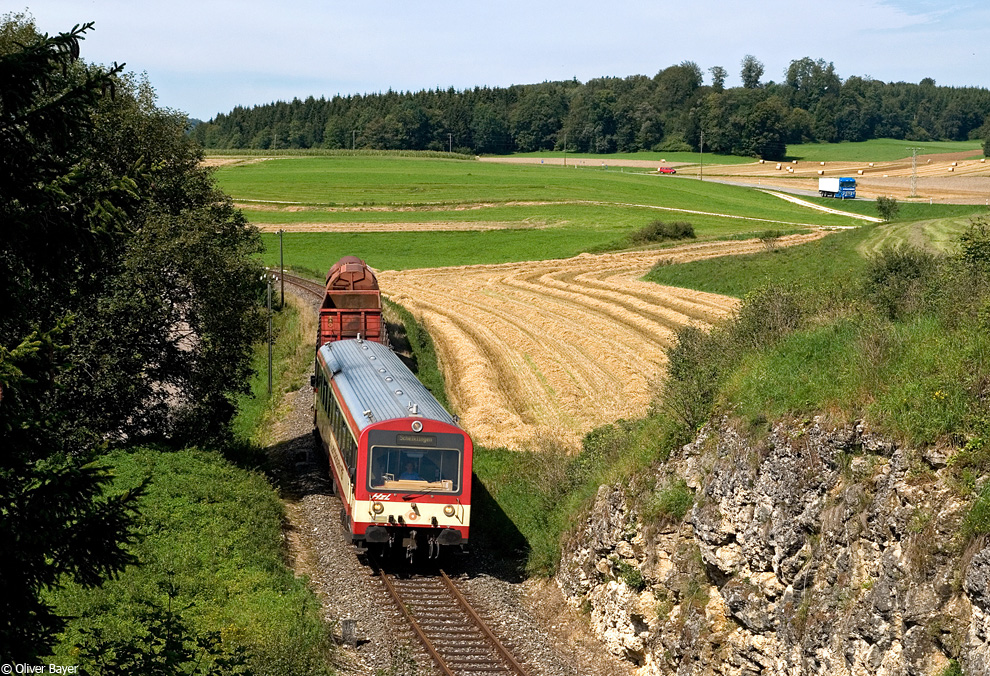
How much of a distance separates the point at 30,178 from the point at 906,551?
1102cm

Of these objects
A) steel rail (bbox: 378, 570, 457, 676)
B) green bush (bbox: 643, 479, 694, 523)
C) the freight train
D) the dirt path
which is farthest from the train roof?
the dirt path

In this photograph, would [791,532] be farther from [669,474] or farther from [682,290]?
[682,290]

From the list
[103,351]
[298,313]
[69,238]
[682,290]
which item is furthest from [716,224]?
[69,238]

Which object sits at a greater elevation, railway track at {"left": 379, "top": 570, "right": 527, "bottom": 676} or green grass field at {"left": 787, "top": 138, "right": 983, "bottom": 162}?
green grass field at {"left": 787, "top": 138, "right": 983, "bottom": 162}

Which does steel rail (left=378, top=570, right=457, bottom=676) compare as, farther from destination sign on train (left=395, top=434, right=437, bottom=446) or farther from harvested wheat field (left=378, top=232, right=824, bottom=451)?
harvested wheat field (left=378, top=232, right=824, bottom=451)

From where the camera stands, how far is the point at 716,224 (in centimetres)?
8769

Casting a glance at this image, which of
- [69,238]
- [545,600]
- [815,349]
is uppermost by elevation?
[69,238]

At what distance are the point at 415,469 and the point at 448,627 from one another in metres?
3.34

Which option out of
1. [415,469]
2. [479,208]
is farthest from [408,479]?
[479,208]

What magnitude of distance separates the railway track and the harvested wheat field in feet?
27.2

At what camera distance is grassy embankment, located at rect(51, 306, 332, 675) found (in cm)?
1574

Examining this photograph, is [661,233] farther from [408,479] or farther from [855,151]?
[855,151]

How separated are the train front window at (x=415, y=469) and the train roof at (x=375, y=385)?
2.29 ft

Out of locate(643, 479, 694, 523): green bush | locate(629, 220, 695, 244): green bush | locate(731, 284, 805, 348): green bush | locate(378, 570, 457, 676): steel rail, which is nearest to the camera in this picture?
locate(378, 570, 457, 676): steel rail
